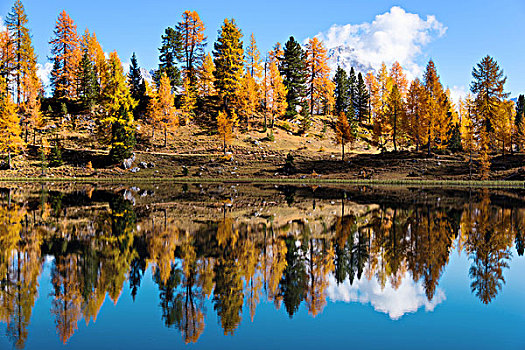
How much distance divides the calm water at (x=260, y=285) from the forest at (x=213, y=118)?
40.9 metres

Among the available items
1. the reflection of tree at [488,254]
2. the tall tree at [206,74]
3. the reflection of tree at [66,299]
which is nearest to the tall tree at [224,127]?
the tall tree at [206,74]

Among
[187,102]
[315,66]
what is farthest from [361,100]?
[187,102]

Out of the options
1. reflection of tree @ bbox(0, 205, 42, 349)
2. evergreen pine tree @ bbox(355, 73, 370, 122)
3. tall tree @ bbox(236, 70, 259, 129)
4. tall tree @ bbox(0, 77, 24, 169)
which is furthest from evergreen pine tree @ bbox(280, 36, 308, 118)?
reflection of tree @ bbox(0, 205, 42, 349)

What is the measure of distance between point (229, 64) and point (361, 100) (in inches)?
1366

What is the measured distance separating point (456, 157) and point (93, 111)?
59659 millimetres

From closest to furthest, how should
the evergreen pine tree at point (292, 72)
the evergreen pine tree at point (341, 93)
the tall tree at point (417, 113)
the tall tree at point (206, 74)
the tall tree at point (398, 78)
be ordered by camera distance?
the tall tree at point (417, 113)
the tall tree at point (206, 74)
the evergreen pine tree at point (292, 72)
the tall tree at point (398, 78)
the evergreen pine tree at point (341, 93)

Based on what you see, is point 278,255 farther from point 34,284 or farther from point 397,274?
point 34,284

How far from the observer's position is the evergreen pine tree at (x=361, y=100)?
86812 millimetres

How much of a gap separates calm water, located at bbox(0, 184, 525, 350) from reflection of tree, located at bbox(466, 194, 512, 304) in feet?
0.19

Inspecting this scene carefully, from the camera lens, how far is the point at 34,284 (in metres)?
9.61

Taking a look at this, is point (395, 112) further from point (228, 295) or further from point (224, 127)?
point (228, 295)

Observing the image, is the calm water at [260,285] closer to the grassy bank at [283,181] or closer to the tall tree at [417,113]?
the grassy bank at [283,181]

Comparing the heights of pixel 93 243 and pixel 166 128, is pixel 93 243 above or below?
below

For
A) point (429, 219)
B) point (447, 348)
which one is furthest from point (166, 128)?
point (447, 348)
